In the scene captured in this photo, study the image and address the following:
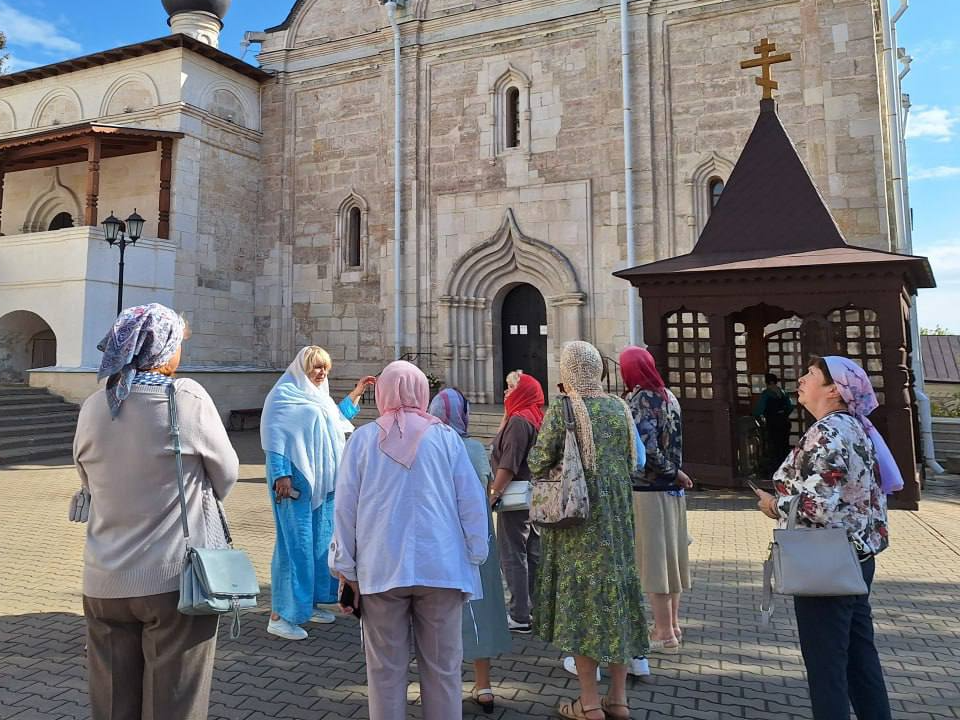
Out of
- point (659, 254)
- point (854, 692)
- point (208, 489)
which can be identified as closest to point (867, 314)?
point (659, 254)

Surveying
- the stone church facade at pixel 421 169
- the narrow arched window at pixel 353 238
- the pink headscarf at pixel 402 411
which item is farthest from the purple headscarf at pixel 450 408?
the narrow arched window at pixel 353 238

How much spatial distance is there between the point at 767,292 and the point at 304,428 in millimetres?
6597

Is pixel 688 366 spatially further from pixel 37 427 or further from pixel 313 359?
pixel 37 427

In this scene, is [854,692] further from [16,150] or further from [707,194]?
[16,150]

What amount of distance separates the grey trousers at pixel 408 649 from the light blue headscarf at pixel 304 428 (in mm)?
1695

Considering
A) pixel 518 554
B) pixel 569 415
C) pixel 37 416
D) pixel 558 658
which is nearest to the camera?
pixel 569 415

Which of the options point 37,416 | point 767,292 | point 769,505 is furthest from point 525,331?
point 769,505

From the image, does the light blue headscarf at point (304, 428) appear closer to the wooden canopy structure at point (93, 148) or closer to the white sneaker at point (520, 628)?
the white sneaker at point (520, 628)

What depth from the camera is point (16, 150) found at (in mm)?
16078

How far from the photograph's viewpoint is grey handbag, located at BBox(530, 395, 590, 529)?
2949 millimetres

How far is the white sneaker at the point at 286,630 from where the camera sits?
4.08 metres

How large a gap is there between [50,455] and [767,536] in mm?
11943

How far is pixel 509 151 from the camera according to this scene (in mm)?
14875

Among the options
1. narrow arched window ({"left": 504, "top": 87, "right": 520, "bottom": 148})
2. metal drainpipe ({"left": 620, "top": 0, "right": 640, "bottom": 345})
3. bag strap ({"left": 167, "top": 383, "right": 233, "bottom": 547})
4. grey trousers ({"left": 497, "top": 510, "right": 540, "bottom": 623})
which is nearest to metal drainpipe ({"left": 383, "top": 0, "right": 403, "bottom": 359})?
narrow arched window ({"left": 504, "top": 87, "right": 520, "bottom": 148})
